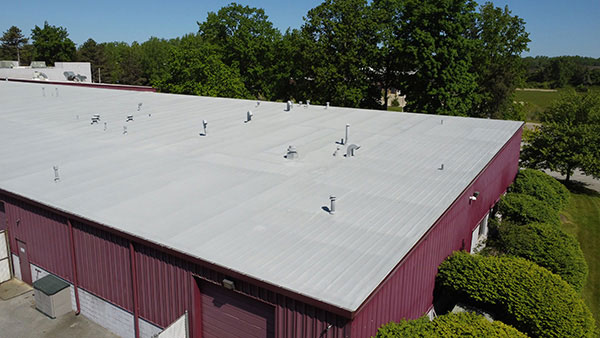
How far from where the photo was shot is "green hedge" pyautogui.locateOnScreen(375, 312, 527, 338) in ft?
28.1

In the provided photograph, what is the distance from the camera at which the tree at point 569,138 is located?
27797 millimetres

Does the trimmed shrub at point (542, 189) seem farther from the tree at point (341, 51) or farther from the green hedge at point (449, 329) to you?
the tree at point (341, 51)

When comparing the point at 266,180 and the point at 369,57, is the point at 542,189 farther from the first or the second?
the point at 369,57

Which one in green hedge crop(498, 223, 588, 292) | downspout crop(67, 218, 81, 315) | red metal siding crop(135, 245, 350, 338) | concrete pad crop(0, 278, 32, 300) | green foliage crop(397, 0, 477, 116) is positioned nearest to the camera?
red metal siding crop(135, 245, 350, 338)

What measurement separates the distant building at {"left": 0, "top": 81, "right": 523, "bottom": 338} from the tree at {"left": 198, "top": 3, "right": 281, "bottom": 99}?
34348 millimetres

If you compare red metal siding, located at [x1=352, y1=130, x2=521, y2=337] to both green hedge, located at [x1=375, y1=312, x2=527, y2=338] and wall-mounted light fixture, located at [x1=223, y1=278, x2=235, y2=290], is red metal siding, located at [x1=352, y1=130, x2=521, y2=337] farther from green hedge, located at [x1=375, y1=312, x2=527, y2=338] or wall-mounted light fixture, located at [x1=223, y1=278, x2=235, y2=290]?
wall-mounted light fixture, located at [x1=223, y1=278, x2=235, y2=290]

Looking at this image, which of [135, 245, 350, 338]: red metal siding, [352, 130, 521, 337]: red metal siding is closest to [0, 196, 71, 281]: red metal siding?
[135, 245, 350, 338]: red metal siding

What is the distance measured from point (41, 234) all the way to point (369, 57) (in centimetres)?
3540

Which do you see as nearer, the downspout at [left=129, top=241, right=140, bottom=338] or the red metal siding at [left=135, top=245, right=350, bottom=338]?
the red metal siding at [left=135, top=245, right=350, bottom=338]

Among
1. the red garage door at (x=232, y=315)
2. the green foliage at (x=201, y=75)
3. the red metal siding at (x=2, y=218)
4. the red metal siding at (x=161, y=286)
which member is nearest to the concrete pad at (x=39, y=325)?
the red metal siding at (x=161, y=286)

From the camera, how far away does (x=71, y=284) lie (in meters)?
13.3

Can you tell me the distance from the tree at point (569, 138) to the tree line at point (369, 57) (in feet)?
25.5

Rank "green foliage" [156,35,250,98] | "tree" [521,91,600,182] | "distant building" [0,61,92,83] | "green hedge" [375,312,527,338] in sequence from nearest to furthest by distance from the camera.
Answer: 1. "green hedge" [375,312,527,338]
2. "tree" [521,91,600,182]
3. "green foliage" [156,35,250,98]
4. "distant building" [0,61,92,83]

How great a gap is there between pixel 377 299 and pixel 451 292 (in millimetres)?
4717
